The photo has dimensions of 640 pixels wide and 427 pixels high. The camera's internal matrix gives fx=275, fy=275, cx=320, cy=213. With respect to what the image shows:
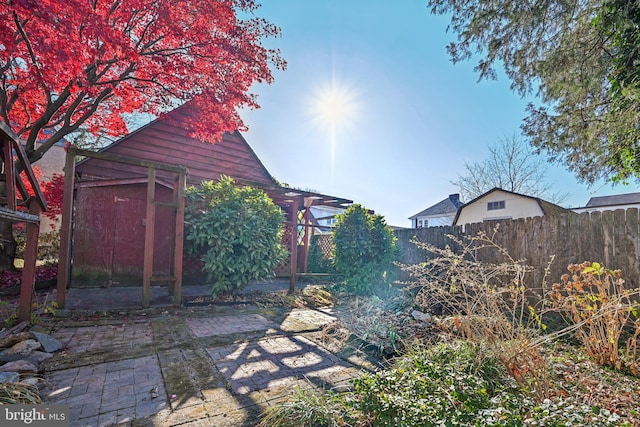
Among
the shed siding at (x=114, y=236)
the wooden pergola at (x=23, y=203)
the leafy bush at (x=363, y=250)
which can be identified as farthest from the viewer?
A: the leafy bush at (x=363, y=250)

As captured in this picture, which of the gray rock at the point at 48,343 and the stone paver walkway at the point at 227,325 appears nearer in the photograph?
the gray rock at the point at 48,343

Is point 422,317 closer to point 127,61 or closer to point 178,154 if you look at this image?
point 127,61

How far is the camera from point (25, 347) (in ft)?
8.46

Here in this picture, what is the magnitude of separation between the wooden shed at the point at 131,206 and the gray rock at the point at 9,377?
3077 millimetres

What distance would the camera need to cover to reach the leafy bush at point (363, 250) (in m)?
6.31

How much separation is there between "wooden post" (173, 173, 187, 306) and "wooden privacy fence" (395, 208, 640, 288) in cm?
484

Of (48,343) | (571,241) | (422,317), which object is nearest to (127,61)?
(48,343)

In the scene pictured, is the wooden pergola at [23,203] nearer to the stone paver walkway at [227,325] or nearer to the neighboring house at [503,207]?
the stone paver walkway at [227,325]

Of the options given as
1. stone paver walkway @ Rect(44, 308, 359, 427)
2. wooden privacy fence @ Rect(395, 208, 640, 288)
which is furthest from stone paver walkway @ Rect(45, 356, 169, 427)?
wooden privacy fence @ Rect(395, 208, 640, 288)

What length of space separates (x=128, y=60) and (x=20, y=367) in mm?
5506

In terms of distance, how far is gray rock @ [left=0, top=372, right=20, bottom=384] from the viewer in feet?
6.17

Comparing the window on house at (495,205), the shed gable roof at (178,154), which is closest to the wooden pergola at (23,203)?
the shed gable roof at (178,154)

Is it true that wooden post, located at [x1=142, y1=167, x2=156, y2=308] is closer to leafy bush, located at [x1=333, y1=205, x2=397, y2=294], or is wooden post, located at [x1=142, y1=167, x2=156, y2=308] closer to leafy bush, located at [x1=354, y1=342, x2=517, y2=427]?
leafy bush, located at [x1=333, y1=205, x2=397, y2=294]

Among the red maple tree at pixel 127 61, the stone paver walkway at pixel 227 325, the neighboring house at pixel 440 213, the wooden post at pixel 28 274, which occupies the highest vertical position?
the red maple tree at pixel 127 61
